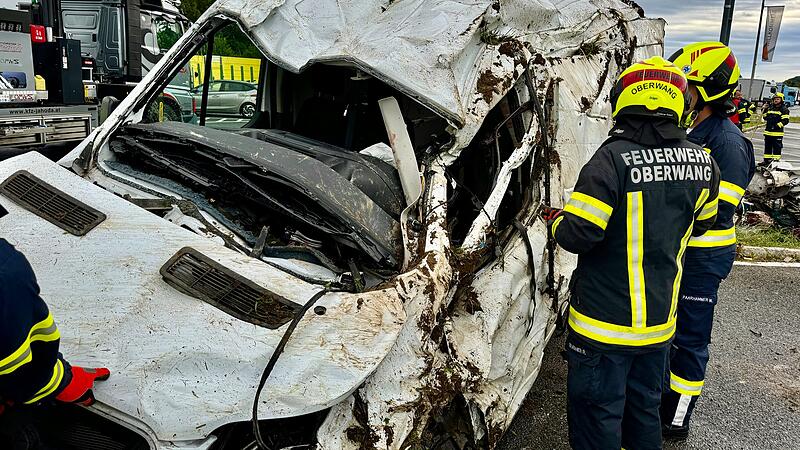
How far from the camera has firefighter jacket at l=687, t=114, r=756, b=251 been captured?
10.5ft

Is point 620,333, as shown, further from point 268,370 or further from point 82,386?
point 82,386

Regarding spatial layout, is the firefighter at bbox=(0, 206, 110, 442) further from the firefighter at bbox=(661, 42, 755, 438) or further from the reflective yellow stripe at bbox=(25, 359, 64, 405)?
the firefighter at bbox=(661, 42, 755, 438)

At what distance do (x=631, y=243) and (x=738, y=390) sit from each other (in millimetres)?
1986

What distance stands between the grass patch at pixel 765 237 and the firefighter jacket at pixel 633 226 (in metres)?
4.89

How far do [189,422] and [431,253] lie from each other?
0.96 metres

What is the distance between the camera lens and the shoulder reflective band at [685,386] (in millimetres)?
3258

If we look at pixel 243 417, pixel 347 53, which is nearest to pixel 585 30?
pixel 347 53

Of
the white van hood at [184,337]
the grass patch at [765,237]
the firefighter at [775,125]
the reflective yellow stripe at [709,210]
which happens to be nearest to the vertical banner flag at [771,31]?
the firefighter at [775,125]

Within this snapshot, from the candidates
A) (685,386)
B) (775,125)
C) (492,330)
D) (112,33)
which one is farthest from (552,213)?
(775,125)

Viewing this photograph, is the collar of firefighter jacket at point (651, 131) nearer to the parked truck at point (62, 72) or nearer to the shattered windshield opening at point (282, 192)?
the shattered windshield opening at point (282, 192)

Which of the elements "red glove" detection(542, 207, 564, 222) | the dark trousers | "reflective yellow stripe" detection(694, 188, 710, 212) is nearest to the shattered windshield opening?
"red glove" detection(542, 207, 564, 222)

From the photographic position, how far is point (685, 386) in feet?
10.7

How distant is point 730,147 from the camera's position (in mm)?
3250

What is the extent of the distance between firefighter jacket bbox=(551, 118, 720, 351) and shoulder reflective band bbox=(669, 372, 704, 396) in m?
0.87
